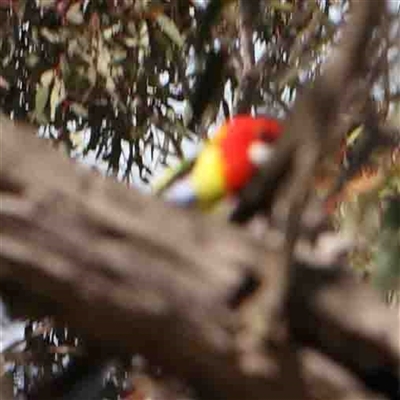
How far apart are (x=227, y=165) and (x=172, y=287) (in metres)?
0.32

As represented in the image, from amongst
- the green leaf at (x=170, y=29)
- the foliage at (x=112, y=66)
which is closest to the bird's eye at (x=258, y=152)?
the foliage at (x=112, y=66)

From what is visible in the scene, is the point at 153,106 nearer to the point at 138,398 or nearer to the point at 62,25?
the point at 62,25

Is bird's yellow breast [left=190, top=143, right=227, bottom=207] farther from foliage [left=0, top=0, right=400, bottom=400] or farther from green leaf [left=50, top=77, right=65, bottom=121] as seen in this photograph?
green leaf [left=50, top=77, right=65, bottom=121]

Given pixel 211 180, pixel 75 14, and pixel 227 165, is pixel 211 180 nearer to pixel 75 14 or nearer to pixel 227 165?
pixel 227 165

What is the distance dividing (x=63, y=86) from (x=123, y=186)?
51.2 inches

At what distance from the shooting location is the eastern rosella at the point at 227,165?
135 cm

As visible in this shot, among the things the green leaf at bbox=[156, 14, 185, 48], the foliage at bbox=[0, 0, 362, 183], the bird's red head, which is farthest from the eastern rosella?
the green leaf at bbox=[156, 14, 185, 48]

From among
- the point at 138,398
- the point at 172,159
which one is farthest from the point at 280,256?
the point at 172,159

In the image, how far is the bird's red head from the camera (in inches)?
53.3

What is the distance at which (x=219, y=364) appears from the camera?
42.3 inches

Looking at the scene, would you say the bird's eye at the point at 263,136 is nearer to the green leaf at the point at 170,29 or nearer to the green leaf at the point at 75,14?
the green leaf at the point at 170,29

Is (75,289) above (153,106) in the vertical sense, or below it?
below

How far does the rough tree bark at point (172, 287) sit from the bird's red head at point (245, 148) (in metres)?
0.26

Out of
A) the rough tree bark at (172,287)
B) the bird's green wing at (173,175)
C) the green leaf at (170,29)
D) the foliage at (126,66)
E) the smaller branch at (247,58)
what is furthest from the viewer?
the green leaf at (170,29)
